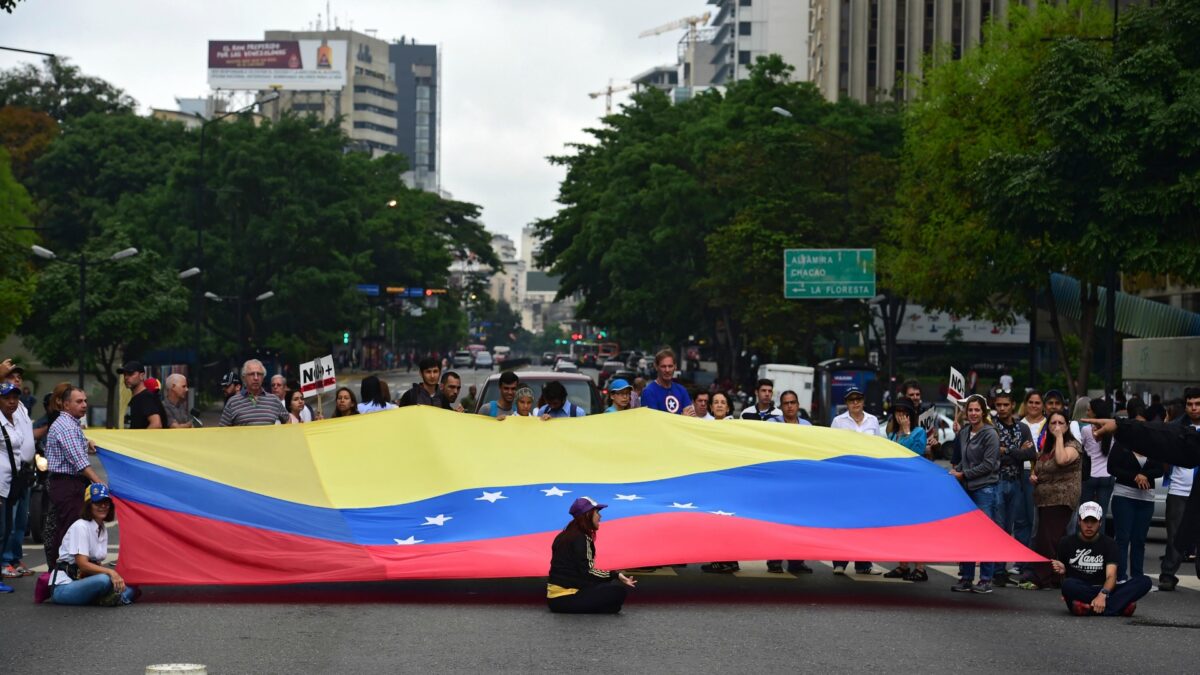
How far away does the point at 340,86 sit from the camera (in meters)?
166

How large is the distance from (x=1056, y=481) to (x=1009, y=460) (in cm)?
53

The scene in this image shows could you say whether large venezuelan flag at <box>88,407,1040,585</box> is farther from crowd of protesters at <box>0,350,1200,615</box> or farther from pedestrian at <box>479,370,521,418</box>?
pedestrian at <box>479,370,521,418</box>

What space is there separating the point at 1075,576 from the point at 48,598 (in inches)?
325

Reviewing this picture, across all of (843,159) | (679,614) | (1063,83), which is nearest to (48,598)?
(679,614)

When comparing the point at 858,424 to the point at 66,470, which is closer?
the point at 66,470

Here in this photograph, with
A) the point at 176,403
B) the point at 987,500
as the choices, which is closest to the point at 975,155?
the point at 987,500

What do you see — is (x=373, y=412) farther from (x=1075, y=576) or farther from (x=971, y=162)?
(x=971, y=162)

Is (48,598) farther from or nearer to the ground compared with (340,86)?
nearer to the ground

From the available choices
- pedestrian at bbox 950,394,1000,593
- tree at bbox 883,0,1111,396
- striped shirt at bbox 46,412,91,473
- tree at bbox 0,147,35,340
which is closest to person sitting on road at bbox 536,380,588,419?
pedestrian at bbox 950,394,1000,593

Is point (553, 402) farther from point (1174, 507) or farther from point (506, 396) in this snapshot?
point (1174, 507)

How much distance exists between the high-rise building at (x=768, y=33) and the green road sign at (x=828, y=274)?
81.3 meters

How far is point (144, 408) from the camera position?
16734 mm

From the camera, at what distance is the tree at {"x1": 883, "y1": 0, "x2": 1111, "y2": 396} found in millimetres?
43281

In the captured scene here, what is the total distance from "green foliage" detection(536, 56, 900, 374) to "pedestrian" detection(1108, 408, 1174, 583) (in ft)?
133
